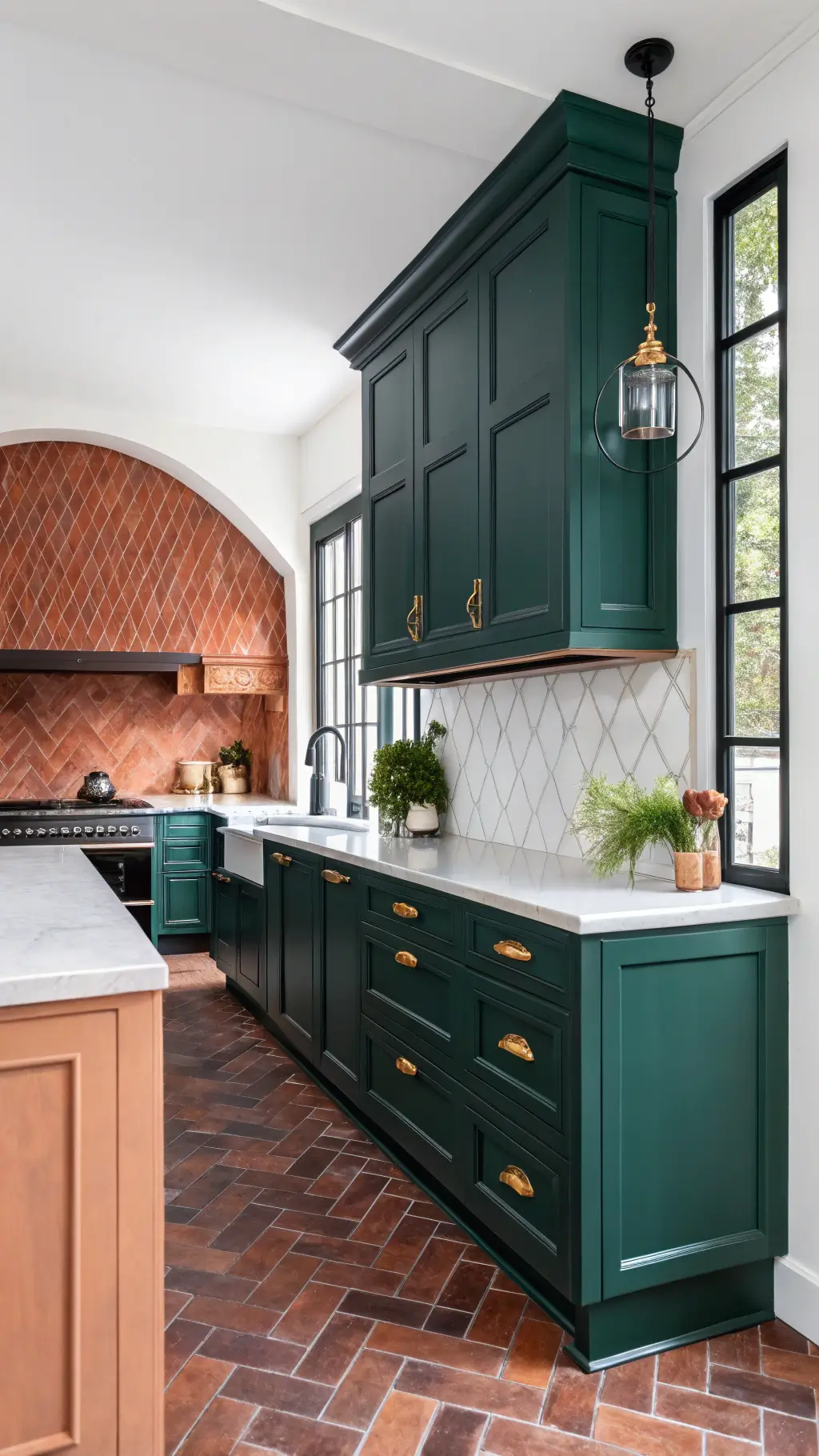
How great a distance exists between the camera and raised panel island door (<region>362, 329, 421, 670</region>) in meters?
3.36

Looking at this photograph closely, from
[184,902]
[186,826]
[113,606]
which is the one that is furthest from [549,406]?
[184,902]

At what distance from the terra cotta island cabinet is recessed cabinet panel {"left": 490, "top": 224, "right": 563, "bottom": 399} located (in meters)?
1.82

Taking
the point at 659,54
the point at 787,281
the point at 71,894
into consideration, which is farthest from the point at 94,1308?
the point at 659,54

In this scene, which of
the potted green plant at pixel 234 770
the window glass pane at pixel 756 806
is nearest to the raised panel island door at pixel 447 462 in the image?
the window glass pane at pixel 756 806

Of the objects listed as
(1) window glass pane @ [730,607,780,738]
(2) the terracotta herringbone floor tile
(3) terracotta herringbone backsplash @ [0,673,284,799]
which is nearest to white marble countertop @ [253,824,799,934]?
(1) window glass pane @ [730,607,780,738]

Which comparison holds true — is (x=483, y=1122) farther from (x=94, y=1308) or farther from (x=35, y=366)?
(x=35, y=366)

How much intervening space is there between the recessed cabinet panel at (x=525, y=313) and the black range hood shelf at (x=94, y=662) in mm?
3418

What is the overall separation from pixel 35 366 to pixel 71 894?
347 centimetres

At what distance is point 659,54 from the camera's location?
2.27 metres

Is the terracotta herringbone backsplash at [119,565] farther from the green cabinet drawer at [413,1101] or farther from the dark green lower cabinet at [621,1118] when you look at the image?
the dark green lower cabinet at [621,1118]

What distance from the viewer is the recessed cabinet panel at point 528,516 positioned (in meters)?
2.46

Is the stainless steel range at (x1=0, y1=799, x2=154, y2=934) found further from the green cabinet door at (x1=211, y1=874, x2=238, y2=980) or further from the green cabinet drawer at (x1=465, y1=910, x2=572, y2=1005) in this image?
the green cabinet drawer at (x1=465, y1=910, x2=572, y2=1005)

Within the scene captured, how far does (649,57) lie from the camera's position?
7.43 ft

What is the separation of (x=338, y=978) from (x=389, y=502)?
5.41 feet
